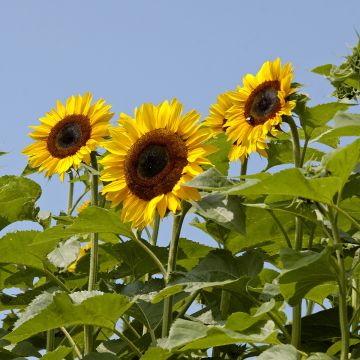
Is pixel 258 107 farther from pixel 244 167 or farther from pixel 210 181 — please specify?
pixel 210 181

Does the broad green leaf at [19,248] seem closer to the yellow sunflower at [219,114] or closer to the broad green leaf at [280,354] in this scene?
the yellow sunflower at [219,114]

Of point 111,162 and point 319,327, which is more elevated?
point 111,162

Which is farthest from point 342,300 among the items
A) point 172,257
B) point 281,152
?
point 281,152

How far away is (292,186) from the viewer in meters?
1.58

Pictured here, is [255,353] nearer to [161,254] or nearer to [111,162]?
[161,254]

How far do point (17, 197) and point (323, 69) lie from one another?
108 cm

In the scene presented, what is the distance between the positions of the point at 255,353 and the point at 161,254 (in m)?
0.34

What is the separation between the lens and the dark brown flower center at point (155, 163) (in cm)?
196

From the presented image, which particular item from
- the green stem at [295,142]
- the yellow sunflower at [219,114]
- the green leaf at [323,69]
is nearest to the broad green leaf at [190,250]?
the yellow sunflower at [219,114]

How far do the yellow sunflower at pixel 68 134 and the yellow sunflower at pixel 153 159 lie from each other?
0.22m

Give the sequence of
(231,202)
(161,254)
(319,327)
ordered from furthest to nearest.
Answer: (161,254), (319,327), (231,202)

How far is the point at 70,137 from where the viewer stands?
237 cm

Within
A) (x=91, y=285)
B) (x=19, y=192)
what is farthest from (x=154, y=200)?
(x=19, y=192)

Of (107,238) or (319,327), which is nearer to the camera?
(319,327)
